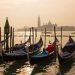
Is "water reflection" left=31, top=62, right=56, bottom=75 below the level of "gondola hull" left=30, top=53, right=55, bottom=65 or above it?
below

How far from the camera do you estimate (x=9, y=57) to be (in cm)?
2727

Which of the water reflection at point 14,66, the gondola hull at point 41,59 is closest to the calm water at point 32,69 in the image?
the water reflection at point 14,66

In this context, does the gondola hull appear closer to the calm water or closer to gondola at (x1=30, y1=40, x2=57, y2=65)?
gondola at (x1=30, y1=40, x2=57, y2=65)

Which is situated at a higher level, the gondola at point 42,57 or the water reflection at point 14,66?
the gondola at point 42,57

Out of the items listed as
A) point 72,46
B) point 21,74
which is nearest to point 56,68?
point 21,74

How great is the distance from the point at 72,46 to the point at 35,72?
936cm

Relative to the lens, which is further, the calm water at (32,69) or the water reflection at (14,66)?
the water reflection at (14,66)

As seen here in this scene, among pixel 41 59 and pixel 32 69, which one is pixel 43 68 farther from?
pixel 32 69

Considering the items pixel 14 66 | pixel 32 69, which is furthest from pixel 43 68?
pixel 14 66

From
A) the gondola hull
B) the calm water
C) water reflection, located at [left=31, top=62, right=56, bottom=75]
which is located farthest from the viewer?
the gondola hull

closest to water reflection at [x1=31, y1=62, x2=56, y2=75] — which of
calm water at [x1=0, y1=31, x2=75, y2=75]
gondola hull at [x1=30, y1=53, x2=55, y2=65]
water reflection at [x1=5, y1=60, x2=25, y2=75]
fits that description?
calm water at [x1=0, y1=31, x2=75, y2=75]

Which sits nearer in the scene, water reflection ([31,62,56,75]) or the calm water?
the calm water

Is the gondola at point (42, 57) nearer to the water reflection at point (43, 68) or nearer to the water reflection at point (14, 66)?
the water reflection at point (43, 68)

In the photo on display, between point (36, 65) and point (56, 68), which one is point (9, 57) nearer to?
point (36, 65)
